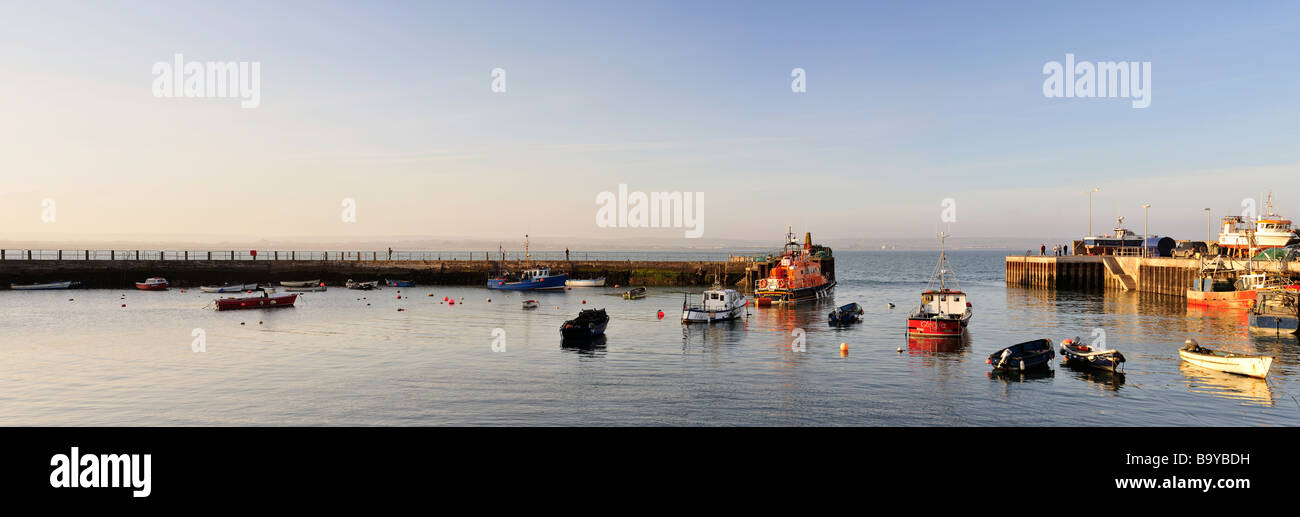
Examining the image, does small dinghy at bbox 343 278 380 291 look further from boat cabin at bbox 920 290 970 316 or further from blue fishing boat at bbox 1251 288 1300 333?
blue fishing boat at bbox 1251 288 1300 333

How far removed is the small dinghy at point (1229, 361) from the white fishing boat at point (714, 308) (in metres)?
31.5

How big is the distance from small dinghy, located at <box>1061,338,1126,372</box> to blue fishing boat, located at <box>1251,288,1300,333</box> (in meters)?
23.2

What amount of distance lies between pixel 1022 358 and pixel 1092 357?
3.64m

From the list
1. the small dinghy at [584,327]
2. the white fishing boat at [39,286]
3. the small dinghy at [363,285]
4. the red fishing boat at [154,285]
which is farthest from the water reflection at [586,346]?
the white fishing boat at [39,286]

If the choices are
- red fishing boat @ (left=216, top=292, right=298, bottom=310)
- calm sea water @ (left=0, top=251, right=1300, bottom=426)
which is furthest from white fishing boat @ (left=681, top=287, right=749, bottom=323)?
red fishing boat @ (left=216, top=292, right=298, bottom=310)

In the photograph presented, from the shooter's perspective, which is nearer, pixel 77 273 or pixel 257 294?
pixel 257 294

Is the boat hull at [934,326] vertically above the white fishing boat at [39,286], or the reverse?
the white fishing boat at [39,286]

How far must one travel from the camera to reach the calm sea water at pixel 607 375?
90.2ft

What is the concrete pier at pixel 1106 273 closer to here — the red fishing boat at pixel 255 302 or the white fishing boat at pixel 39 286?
the red fishing boat at pixel 255 302

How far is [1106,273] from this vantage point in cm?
10319

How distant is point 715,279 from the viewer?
115000mm

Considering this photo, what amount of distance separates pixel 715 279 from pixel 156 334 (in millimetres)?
77586
